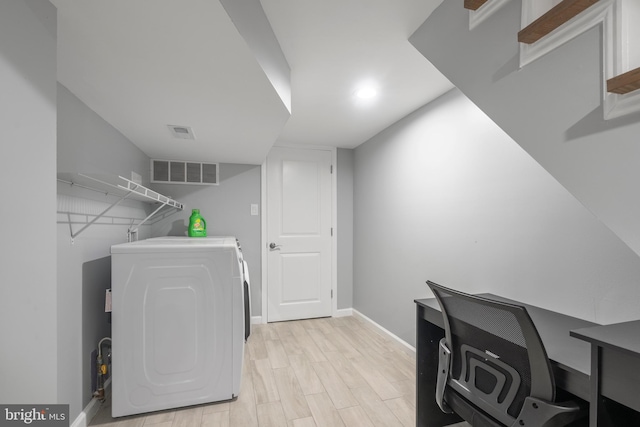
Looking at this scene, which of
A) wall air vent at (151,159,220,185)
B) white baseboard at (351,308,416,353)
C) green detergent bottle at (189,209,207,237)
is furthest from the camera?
wall air vent at (151,159,220,185)

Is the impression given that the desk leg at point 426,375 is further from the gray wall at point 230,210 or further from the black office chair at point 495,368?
the gray wall at point 230,210

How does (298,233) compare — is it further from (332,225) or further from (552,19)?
(552,19)

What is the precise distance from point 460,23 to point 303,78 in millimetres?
1059

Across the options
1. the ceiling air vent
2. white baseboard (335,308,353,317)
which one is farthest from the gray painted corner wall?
white baseboard (335,308,353,317)

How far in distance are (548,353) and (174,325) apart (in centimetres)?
193

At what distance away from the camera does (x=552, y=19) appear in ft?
2.57

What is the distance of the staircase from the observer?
2.33ft

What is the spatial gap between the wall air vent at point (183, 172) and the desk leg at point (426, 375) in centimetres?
263

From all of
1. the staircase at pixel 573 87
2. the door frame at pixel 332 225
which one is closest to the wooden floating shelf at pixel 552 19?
the staircase at pixel 573 87

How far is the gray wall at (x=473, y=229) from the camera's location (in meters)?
1.37

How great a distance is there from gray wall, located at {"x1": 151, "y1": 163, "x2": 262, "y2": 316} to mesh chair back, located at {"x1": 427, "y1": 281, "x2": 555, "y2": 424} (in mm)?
2566

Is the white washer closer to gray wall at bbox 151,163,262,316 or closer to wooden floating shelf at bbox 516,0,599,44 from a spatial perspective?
gray wall at bbox 151,163,262,316

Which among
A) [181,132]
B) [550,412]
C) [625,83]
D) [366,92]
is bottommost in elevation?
[550,412]

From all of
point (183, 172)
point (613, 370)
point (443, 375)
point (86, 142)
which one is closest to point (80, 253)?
point (86, 142)
